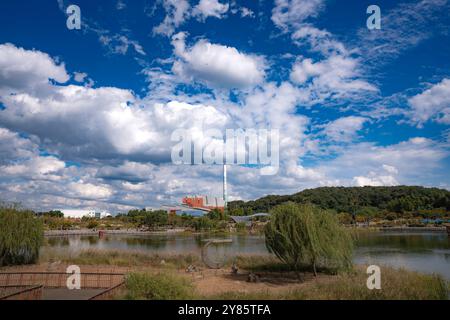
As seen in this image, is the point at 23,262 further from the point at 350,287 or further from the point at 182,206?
the point at 182,206

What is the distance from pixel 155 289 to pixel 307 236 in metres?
10.2

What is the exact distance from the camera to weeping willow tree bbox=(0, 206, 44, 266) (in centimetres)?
2470

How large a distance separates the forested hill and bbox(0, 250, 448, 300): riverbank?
80685 mm

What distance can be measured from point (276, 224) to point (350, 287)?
6.55m

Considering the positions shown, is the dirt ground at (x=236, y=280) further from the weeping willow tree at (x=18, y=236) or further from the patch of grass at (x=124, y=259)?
the patch of grass at (x=124, y=259)

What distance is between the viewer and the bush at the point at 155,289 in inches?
513

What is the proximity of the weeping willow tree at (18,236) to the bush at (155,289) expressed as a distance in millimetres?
15445

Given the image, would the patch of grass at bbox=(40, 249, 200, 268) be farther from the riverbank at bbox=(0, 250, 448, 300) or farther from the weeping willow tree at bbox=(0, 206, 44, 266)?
the weeping willow tree at bbox=(0, 206, 44, 266)

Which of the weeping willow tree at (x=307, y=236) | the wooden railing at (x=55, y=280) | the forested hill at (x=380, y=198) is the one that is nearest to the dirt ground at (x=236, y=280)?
the weeping willow tree at (x=307, y=236)

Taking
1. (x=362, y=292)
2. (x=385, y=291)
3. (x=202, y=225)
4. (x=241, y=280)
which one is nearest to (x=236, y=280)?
(x=241, y=280)

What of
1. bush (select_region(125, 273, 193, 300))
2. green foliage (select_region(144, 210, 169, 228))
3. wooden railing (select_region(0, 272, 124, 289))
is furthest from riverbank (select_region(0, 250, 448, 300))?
green foliage (select_region(144, 210, 169, 228))

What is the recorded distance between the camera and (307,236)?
20.4 metres
